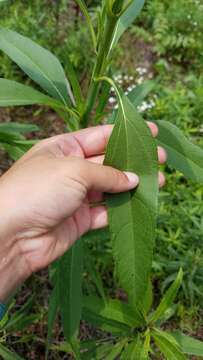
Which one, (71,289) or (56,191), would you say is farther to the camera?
(71,289)

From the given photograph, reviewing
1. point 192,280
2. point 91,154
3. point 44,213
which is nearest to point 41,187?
point 44,213

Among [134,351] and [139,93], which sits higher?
[139,93]

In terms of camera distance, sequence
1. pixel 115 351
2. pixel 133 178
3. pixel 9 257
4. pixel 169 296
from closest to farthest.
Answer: pixel 133 178 < pixel 9 257 < pixel 169 296 < pixel 115 351

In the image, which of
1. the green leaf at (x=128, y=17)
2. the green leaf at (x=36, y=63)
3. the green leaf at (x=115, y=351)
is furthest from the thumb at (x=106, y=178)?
the green leaf at (x=115, y=351)

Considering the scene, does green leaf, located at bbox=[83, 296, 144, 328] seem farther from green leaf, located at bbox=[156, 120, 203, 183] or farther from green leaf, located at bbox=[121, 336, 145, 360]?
green leaf, located at bbox=[156, 120, 203, 183]

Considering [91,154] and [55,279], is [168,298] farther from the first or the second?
[91,154]

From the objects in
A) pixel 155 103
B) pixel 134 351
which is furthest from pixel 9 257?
pixel 155 103

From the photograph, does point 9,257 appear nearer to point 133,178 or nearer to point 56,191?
point 56,191

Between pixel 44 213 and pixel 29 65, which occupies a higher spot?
pixel 29 65
